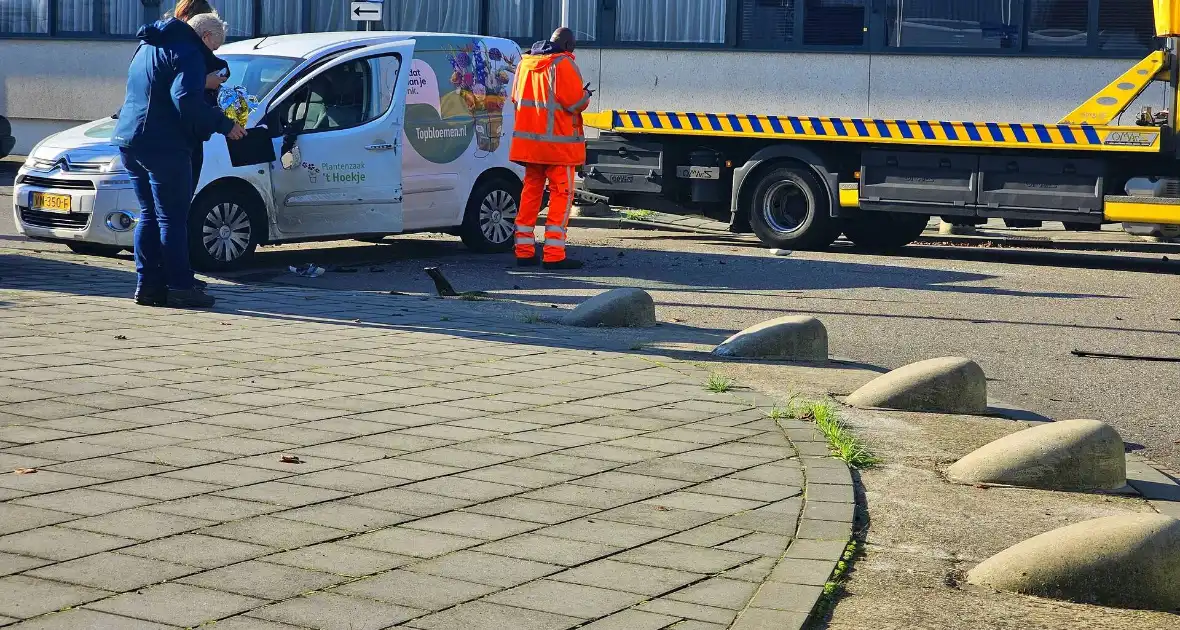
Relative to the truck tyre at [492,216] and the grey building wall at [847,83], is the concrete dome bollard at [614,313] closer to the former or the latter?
the truck tyre at [492,216]

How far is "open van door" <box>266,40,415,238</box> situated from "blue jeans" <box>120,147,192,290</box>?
9.10 feet

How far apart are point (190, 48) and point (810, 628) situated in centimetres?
687

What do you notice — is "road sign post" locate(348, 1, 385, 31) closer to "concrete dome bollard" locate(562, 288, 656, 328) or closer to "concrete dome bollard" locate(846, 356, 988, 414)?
"concrete dome bollard" locate(562, 288, 656, 328)

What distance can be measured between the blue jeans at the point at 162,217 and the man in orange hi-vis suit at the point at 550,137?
4005 mm

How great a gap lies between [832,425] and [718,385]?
1049 millimetres

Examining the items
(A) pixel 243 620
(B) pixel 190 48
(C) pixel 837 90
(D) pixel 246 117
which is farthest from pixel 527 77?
(A) pixel 243 620

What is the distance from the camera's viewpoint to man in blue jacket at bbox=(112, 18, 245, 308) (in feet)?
31.5

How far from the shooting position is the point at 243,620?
379 centimetres

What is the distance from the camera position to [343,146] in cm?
1294

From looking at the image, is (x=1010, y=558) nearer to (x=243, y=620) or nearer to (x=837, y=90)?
(x=243, y=620)

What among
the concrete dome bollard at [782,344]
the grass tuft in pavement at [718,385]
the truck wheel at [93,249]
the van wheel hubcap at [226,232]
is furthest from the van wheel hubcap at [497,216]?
the grass tuft in pavement at [718,385]

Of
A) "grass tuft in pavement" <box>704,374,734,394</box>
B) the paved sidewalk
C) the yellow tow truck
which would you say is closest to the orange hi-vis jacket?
the yellow tow truck

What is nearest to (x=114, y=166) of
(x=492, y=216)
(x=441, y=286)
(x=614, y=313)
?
(x=441, y=286)

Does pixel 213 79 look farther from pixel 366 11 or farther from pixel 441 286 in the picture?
pixel 366 11
